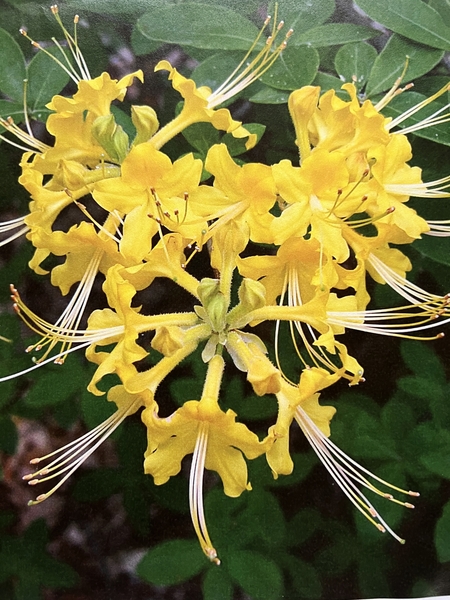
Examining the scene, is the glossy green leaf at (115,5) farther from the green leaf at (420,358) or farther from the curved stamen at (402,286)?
the green leaf at (420,358)

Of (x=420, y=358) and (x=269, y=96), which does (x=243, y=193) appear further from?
(x=420, y=358)

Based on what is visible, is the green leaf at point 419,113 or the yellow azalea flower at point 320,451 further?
the green leaf at point 419,113

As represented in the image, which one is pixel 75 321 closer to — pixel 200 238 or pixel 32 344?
pixel 32 344

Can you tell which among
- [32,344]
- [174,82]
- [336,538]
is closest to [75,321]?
[32,344]

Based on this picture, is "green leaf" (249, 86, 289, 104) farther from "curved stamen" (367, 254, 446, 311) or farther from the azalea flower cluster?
"curved stamen" (367, 254, 446, 311)

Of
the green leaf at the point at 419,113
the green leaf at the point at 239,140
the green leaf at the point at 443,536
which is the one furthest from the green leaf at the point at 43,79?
the green leaf at the point at 443,536
